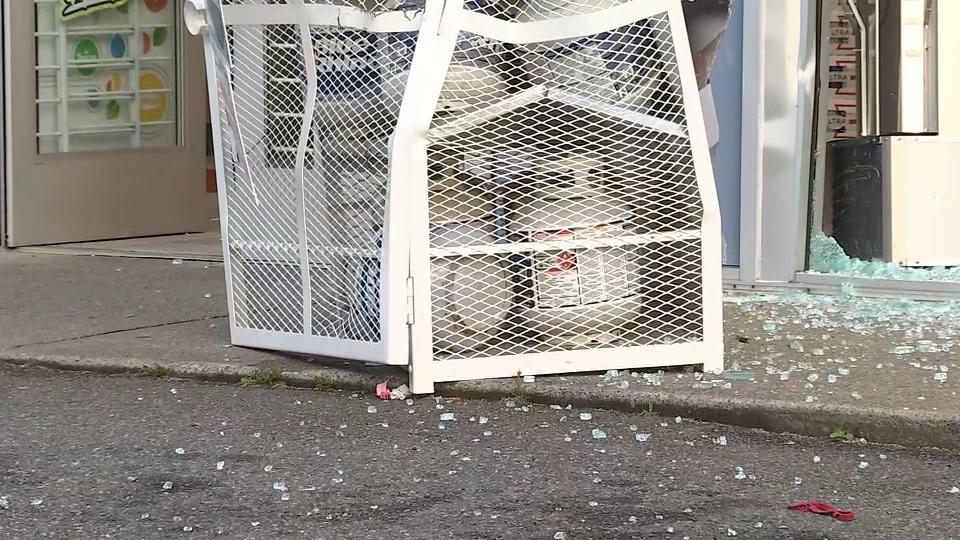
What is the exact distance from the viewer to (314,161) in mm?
4449

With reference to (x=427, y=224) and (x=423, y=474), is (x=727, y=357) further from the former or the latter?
(x=423, y=474)

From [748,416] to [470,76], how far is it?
1.36m

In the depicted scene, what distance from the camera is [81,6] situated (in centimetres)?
837

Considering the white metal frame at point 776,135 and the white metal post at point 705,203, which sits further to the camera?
the white metal frame at point 776,135

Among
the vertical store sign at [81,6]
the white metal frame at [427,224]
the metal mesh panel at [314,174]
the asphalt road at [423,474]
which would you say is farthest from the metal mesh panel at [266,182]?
the vertical store sign at [81,6]

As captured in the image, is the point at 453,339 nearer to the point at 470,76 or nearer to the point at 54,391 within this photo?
the point at 470,76

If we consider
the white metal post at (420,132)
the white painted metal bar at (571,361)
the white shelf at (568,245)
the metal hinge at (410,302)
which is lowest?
the white painted metal bar at (571,361)

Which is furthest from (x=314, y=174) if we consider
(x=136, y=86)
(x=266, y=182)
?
(x=136, y=86)

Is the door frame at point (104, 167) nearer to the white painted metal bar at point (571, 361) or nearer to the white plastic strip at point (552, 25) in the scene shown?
the white painted metal bar at point (571, 361)

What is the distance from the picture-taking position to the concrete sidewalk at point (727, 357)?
13.0ft

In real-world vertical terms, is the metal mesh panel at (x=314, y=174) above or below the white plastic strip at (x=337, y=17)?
below

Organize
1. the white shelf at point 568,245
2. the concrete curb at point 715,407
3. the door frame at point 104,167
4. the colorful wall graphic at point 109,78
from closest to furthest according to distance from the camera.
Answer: the concrete curb at point 715,407
the white shelf at point 568,245
the door frame at point 104,167
the colorful wall graphic at point 109,78

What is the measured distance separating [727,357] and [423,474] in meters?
1.53

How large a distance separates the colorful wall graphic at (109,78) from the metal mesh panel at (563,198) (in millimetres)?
4789
